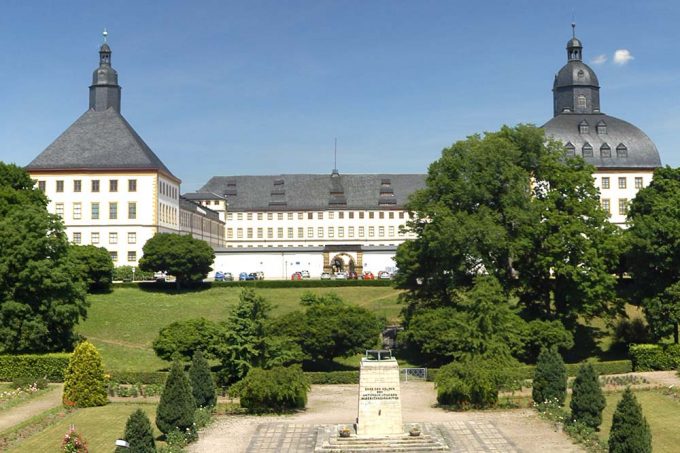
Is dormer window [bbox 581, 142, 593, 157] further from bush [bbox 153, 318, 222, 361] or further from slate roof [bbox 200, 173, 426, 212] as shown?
bush [bbox 153, 318, 222, 361]

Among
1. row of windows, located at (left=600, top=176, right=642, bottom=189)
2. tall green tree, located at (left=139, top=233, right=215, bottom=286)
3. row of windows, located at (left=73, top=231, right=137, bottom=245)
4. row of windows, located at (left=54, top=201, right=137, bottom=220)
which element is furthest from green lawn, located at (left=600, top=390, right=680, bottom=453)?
row of windows, located at (left=600, top=176, right=642, bottom=189)

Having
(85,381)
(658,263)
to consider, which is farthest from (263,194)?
(85,381)

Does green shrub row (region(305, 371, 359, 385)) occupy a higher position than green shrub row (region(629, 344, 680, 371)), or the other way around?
green shrub row (region(629, 344, 680, 371))

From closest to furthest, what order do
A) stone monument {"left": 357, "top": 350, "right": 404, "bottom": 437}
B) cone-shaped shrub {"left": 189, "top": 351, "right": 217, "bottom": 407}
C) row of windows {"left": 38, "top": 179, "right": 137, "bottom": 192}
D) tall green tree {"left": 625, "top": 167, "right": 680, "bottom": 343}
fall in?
stone monument {"left": 357, "top": 350, "right": 404, "bottom": 437}
cone-shaped shrub {"left": 189, "top": 351, "right": 217, "bottom": 407}
tall green tree {"left": 625, "top": 167, "right": 680, "bottom": 343}
row of windows {"left": 38, "top": 179, "right": 137, "bottom": 192}

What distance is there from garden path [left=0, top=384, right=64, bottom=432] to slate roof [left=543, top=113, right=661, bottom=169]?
2427 inches

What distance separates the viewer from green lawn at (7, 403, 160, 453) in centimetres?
2480

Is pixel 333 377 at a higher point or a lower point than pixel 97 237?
lower

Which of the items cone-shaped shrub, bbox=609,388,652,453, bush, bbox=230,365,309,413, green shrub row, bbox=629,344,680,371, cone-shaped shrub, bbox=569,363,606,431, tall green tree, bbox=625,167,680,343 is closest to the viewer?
cone-shaped shrub, bbox=609,388,652,453

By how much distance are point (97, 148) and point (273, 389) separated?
164ft

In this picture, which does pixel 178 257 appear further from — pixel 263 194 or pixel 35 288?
pixel 263 194

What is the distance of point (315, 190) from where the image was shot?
11138 cm

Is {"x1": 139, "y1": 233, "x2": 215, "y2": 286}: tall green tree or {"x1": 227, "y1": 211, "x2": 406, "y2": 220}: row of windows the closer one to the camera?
{"x1": 139, "y1": 233, "x2": 215, "y2": 286}: tall green tree

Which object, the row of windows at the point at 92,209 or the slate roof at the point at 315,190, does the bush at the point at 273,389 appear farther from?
the slate roof at the point at 315,190

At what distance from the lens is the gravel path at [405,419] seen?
995 inches
